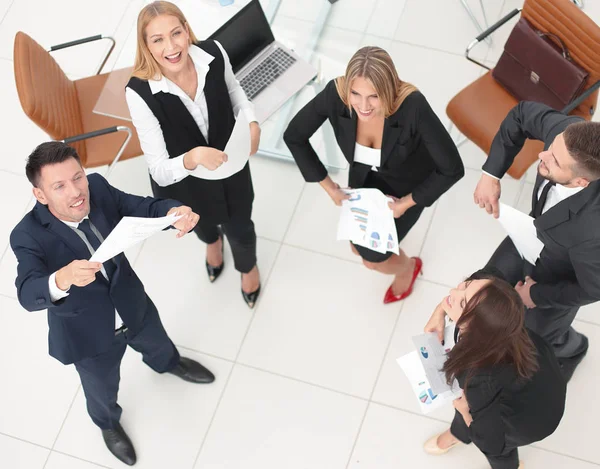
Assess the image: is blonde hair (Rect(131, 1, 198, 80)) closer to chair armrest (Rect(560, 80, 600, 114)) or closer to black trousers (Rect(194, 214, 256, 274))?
black trousers (Rect(194, 214, 256, 274))

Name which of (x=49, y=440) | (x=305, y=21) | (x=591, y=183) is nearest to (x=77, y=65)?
(x=305, y=21)

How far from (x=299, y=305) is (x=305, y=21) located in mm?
1498

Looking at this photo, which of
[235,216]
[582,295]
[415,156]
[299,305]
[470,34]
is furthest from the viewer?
[470,34]

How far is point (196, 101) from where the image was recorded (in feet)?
9.13

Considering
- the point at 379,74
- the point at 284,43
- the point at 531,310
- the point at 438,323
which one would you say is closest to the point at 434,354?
the point at 438,323

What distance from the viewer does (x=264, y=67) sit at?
354 cm

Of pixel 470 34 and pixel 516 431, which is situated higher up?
pixel 470 34

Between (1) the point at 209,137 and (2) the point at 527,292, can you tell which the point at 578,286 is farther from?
(1) the point at 209,137

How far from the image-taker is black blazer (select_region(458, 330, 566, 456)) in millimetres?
2379

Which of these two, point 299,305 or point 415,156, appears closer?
point 415,156

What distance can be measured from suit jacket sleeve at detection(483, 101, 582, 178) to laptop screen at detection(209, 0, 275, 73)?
125cm

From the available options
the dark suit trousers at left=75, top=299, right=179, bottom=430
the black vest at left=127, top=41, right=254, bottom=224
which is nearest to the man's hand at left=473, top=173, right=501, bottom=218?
the black vest at left=127, top=41, right=254, bottom=224

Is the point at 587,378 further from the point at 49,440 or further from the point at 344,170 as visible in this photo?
the point at 49,440

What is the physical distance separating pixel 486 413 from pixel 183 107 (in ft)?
5.12
